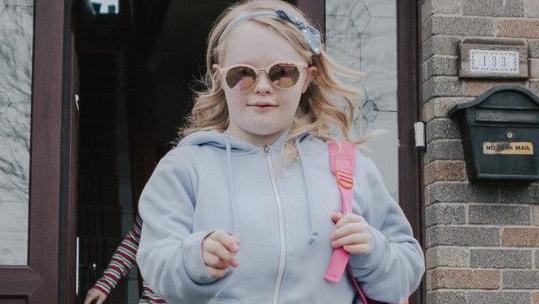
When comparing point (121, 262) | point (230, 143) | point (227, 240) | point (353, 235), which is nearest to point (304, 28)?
point (230, 143)

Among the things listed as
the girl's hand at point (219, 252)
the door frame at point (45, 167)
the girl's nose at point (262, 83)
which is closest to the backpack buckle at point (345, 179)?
the girl's nose at point (262, 83)

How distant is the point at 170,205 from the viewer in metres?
2.39

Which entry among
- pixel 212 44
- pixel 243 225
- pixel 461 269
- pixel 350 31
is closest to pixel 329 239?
pixel 243 225

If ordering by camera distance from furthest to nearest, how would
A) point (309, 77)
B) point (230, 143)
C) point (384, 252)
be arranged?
point (309, 77) → point (230, 143) → point (384, 252)

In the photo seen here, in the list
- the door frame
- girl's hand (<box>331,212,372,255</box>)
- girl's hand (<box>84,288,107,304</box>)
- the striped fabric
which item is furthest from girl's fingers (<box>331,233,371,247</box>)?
girl's hand (<box>84,288,107,304</box>)

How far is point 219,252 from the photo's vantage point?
212 cm

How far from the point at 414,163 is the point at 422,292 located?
60cm

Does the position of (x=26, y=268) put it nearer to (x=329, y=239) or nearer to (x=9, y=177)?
(x=9, y=177)

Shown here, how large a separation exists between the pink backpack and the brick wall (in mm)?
2518

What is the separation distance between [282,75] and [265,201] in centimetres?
28

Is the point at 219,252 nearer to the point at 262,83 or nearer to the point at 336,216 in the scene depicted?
the point at 336,216

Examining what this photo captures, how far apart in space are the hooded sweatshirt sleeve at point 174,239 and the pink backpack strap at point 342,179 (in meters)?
0.23

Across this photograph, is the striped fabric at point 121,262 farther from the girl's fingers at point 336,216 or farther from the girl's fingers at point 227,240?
the girl's fingers at point 227,240

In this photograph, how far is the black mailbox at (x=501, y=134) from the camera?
4.93 m
